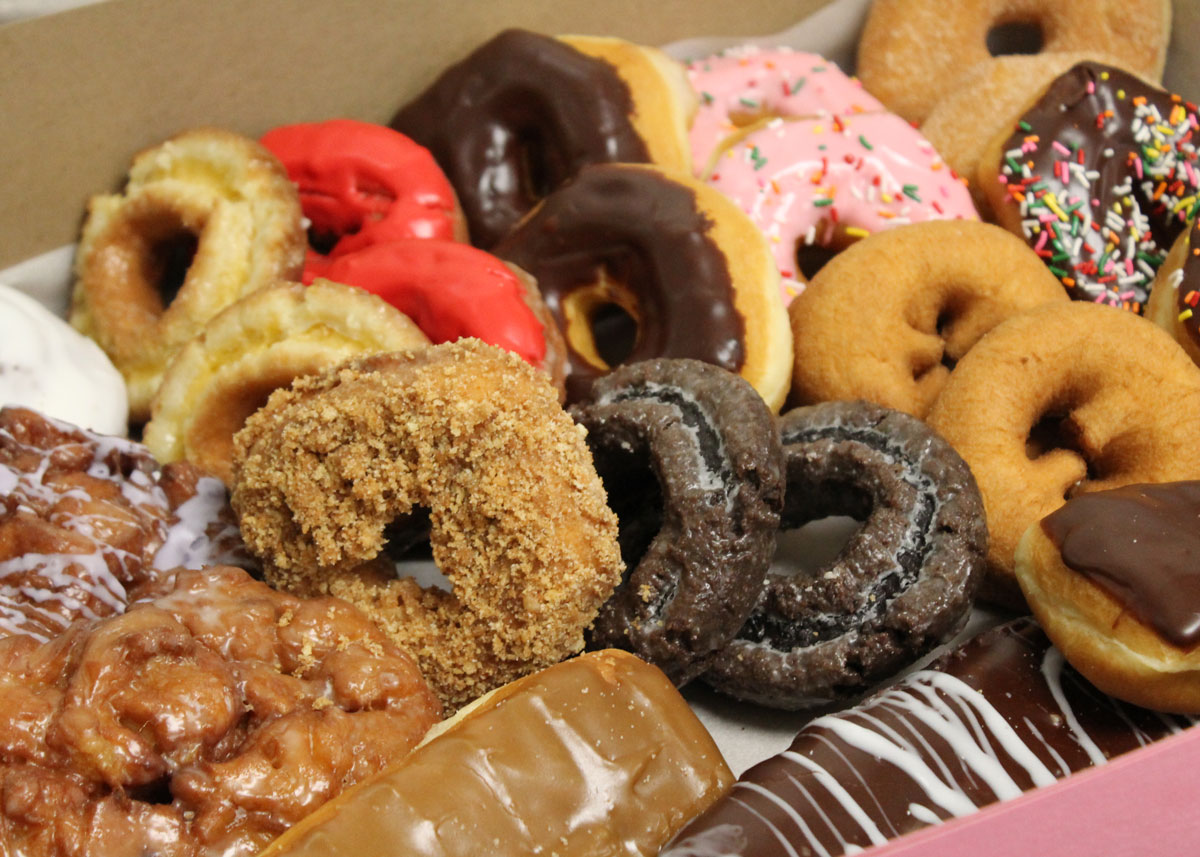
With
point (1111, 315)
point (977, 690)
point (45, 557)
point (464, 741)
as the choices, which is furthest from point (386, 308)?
point (1111, 315)

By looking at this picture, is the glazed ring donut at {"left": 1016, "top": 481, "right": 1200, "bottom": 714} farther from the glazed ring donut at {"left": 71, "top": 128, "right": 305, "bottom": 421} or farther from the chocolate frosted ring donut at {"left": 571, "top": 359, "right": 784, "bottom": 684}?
the glazed ring donut at {"left": 71, "top": 128, "right": 305, "bottom": 421}

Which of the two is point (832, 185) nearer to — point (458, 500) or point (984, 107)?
point (984, 107)

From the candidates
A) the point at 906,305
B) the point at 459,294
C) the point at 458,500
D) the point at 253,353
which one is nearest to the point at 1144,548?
the point at 906,305

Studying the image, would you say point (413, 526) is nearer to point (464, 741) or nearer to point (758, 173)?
point (464, 741)


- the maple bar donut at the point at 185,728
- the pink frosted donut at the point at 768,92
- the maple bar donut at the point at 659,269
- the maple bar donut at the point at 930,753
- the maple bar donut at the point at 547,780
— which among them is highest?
the pink frosted donut at the point at 768,92

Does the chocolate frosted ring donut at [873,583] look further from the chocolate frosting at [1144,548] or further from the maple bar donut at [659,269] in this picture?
the maple bar donut at [659,269]

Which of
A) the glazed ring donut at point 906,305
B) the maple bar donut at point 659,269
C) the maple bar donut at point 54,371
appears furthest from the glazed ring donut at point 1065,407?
the maple bar donut at point 54,371
